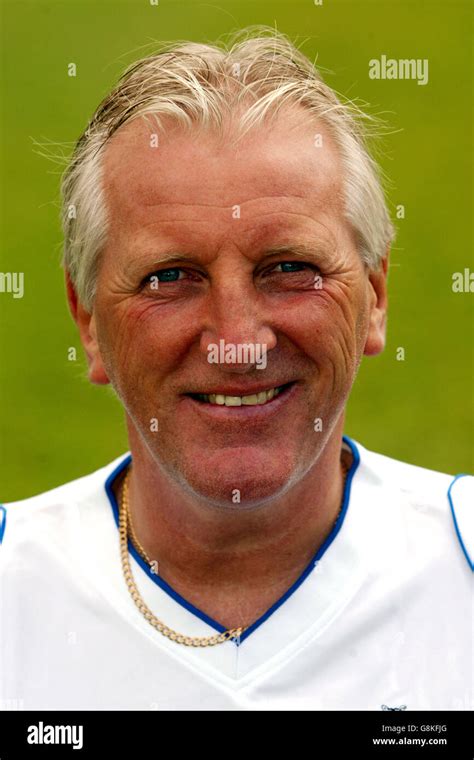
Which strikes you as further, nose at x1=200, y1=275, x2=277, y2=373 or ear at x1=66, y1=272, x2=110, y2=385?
ear at x1=66, y1=272, x2=110, y2=385

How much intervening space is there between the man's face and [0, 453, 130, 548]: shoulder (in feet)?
1.80

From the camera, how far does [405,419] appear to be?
9.17m

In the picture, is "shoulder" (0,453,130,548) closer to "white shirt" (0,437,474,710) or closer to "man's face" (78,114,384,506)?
"white shirt" (0,437,474,710)

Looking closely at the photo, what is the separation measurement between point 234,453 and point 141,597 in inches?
26.7

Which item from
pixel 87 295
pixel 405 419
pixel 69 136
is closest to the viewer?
pixel 87 295

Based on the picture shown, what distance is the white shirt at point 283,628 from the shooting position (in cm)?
377

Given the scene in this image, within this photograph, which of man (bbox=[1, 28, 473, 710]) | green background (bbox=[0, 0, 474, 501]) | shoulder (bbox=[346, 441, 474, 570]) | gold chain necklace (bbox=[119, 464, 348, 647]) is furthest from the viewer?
green background (bbox=[0, 0, 474, 501])

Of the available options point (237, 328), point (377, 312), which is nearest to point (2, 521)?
point (237, 328)

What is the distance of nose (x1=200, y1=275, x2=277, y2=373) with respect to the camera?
346cm

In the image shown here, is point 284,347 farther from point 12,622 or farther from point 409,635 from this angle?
point 12,622

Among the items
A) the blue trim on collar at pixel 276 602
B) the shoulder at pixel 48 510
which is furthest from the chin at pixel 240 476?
the shoulder at pixel 48 510

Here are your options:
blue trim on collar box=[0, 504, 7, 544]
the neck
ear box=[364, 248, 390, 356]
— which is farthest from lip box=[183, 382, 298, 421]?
blue trim on collar box=[0, 504, 7, 544]
